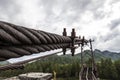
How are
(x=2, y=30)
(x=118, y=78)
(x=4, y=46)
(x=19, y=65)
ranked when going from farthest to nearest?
(x=118, y=78) < (x=19, y=65) < (x=4, y=46) < (x=2, y=30)

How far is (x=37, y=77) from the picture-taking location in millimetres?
69750

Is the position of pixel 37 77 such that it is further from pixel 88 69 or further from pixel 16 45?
pixel 16 45

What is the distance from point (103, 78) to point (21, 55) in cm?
12855

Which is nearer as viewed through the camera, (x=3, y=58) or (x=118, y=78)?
(x=3, y=58)

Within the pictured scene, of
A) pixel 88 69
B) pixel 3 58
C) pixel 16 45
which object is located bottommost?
pixel 3 58

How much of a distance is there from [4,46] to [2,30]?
229 mm

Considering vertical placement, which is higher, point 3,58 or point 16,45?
point 16,45

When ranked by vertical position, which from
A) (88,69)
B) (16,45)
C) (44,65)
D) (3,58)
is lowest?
(3,58)

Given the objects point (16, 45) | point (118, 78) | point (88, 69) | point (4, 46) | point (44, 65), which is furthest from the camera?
point (44, 65)

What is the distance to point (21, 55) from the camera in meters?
2.69

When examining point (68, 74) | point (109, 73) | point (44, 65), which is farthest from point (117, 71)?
point (44, 65)

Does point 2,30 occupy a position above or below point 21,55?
above

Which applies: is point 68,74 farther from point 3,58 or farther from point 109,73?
point 3,58

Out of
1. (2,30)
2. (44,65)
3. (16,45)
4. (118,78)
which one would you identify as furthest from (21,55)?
(44,65)
